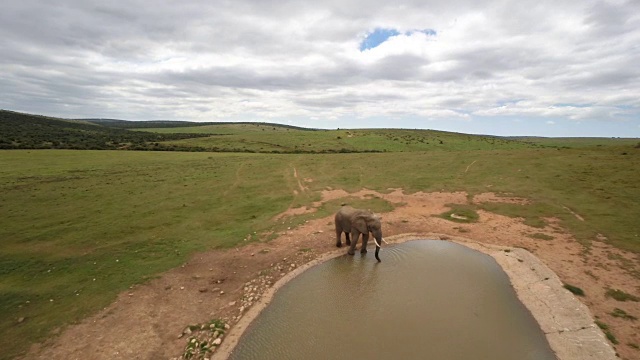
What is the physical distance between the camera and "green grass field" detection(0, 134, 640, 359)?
57.8ft

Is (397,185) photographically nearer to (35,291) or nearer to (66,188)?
(35,291)

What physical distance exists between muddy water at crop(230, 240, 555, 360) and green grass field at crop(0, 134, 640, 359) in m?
8.17

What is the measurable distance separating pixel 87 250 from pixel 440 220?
992 inches

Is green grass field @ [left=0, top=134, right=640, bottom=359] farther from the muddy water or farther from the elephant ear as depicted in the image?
the muddy water

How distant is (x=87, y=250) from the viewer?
21.7m

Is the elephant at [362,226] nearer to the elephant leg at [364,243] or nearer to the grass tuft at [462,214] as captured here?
the elephant leg at [364,243]

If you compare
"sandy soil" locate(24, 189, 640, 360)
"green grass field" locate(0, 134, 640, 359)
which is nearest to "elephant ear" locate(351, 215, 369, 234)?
"sandy soil" locate(24, 189, 640, 360)

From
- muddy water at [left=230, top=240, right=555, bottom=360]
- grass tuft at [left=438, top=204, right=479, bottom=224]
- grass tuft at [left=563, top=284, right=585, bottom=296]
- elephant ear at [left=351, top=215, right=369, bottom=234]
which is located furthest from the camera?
grass tuft at [left=438, top=204, right=479, bottom=224]

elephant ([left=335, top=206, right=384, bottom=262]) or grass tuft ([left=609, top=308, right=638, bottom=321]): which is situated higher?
elephant ([left=335, top=206, right=384, bottom=262])

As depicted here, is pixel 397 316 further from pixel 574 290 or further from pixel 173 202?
pixel 173 202

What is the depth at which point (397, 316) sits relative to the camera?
46.8 feet

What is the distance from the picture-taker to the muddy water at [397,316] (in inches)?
485

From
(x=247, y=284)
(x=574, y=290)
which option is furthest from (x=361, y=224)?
(x=574, y=290)

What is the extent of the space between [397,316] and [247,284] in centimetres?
767
